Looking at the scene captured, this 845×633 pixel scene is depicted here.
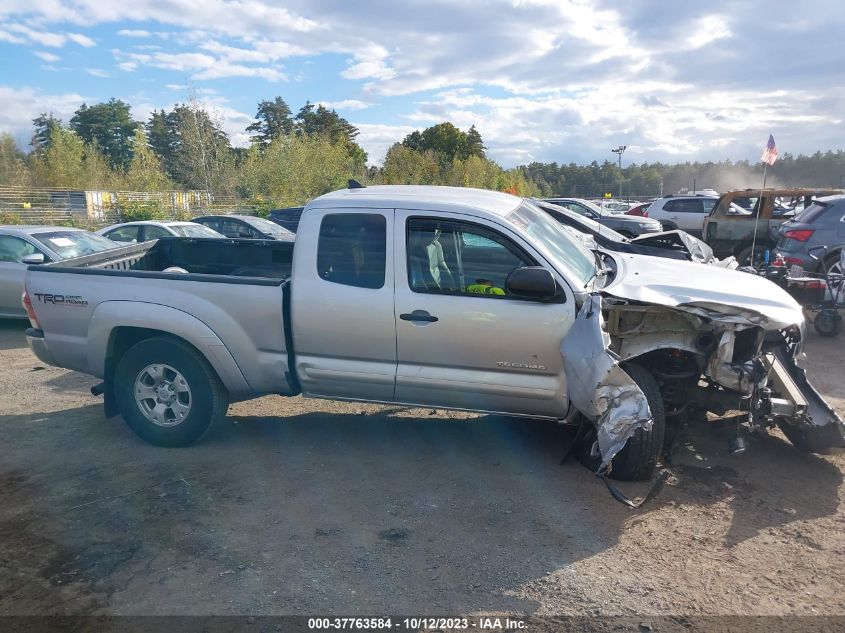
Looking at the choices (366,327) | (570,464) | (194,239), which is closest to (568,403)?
(570,464)

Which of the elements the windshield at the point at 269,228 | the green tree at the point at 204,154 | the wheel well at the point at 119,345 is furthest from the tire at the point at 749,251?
the green tree at the point at 204,154

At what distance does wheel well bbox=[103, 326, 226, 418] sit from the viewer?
527 centimetres

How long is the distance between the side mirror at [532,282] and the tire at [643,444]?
81 centimetres

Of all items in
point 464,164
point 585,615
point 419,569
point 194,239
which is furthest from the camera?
point 464,164

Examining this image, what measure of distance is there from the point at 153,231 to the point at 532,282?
10.4 meters

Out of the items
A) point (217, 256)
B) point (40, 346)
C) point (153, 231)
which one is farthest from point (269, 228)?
point (40, 346)

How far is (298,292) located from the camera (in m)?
4.84

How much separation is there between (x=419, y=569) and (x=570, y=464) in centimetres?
176

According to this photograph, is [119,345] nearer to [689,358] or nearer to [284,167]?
[689,358]

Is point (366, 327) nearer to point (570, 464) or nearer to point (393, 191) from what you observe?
point (393, 191)

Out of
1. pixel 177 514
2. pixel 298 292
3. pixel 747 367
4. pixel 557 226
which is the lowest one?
pixel 177 514

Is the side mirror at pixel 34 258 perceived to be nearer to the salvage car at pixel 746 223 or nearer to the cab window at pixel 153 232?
the cab window at pixel 153 232

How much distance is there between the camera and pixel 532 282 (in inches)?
171

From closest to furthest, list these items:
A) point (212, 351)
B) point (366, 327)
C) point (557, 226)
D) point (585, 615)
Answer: point (585, 615) < point (366, 327) < point (212, 351) < point (557, 226)
